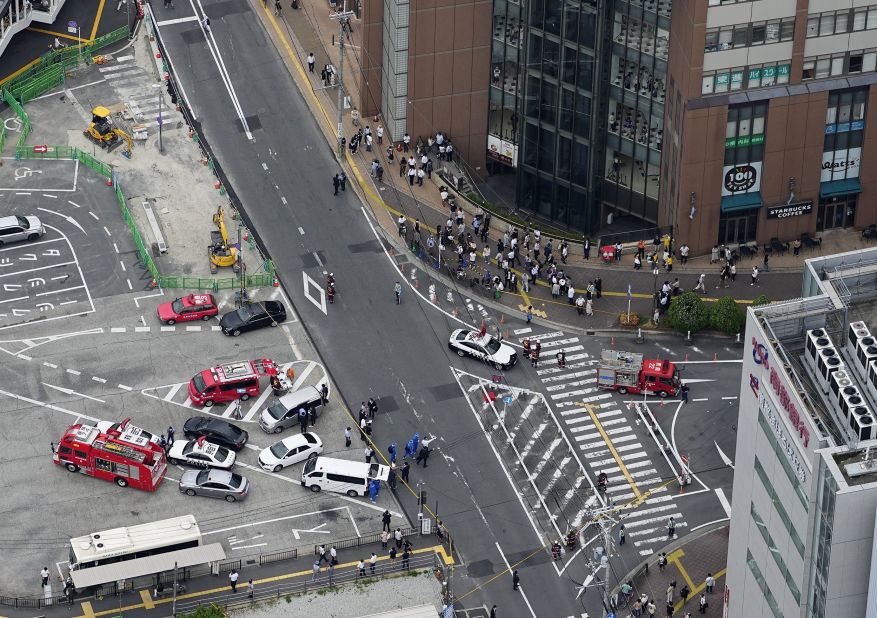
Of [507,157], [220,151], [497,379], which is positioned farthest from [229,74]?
[497,379]

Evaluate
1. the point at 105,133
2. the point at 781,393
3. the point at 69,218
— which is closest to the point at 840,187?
the point at 781,393

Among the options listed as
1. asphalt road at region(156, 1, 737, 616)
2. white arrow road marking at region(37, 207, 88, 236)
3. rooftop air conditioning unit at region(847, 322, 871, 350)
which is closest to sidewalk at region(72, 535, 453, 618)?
asphalt road at region(156, 1, 737, 616)

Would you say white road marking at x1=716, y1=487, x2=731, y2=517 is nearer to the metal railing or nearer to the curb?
the curb

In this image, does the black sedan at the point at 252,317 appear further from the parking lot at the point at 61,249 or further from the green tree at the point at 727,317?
the green tree at the point at 727,317

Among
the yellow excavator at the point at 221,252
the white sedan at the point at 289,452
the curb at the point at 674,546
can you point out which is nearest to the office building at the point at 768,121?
the curb at the point at 674,546

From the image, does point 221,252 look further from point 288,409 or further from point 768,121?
point 768,121

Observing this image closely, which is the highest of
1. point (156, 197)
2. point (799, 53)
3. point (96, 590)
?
point (799, 53)

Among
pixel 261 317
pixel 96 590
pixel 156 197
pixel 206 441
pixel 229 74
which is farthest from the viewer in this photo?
pixel 229 74

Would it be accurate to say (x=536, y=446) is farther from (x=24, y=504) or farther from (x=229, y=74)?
(x=229, y=74)
